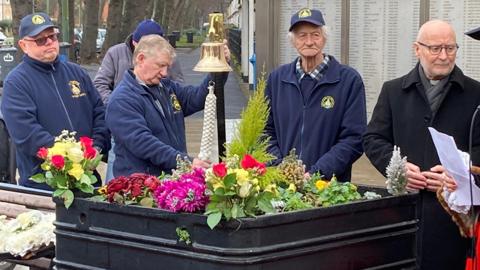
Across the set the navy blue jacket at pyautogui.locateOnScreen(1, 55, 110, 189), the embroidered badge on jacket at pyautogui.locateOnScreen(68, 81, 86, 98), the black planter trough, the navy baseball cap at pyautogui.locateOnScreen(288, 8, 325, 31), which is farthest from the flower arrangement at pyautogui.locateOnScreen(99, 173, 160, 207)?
the embroidered badge on jacket at pyautogui.locateOnScreen(68, 81, 86, 98)

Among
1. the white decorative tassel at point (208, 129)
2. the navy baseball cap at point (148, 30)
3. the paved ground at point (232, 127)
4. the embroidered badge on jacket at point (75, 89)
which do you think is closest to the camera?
the white decorative tassel at point (208, 129)

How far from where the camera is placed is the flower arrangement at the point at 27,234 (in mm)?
4227

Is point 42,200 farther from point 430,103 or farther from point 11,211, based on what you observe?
point 430,103

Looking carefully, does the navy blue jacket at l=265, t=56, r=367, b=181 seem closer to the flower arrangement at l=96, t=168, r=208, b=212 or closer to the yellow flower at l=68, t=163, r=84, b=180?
the flower arrangement at l=96, t=168, r=208, b=212

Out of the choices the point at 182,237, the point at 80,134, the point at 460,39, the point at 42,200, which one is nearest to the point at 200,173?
the point at 182,237

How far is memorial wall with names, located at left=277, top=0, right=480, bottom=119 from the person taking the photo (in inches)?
377

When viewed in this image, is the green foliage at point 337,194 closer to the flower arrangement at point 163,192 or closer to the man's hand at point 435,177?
the flower arrangement at point 163,192

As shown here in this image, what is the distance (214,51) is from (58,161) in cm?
107

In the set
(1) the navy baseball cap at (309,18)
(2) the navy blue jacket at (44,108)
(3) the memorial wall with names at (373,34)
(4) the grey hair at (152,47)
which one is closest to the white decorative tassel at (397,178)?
(1) the navy baseball cap at (309,18)

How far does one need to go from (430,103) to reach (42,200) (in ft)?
7.30

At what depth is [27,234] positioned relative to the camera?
425 cm

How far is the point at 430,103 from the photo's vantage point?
4156mm

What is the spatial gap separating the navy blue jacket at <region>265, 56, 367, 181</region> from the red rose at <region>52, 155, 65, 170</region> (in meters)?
1.67

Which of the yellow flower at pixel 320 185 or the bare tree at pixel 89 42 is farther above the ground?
Answer: the yellow flower at pixel 320 185
